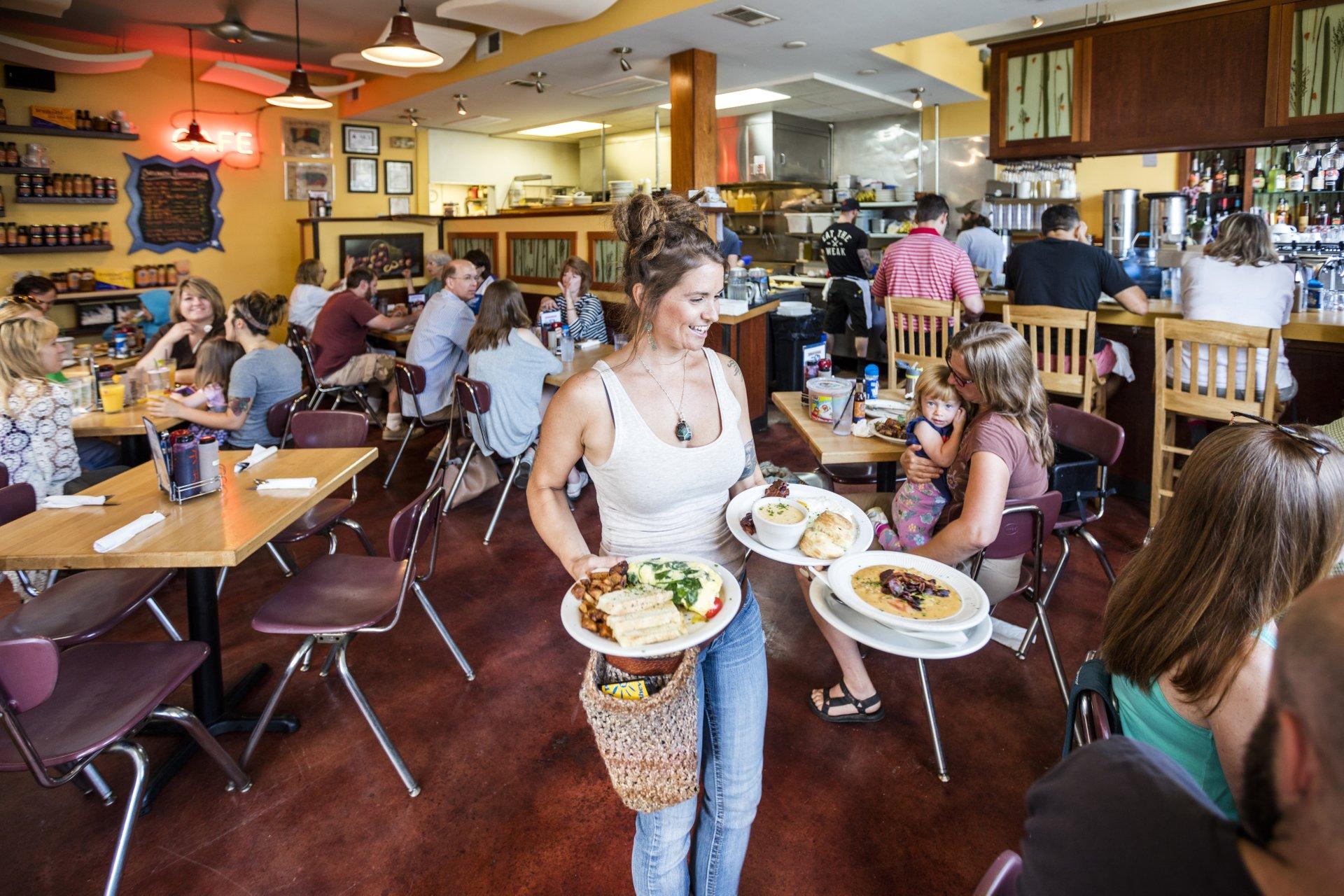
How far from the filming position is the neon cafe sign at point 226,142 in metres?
8.23

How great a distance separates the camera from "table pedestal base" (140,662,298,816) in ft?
7.78

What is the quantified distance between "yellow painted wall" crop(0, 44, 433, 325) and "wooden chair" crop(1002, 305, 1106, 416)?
725 centimetres

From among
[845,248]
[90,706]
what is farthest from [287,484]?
[845,248]

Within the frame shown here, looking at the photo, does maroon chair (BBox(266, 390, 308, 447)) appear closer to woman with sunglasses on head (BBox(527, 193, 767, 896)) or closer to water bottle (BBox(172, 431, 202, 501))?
water bottle (BBox(172, 431, 202, 501))

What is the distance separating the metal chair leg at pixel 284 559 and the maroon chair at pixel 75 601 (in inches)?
32.1

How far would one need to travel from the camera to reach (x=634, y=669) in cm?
141

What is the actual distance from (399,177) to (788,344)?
6155mm

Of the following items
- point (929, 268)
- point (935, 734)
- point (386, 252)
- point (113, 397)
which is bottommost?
point (935, 734)

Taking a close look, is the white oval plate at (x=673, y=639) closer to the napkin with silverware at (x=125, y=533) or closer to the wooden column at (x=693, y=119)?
the napkin with silverware at (x=125, y=533)

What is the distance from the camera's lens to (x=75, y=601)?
254 centimetres

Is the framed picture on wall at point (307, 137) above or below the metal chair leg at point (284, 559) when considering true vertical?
above

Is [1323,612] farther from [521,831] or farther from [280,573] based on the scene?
[280,573]

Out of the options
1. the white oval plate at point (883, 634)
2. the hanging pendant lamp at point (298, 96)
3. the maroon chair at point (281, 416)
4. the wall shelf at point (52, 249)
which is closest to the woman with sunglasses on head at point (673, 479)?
the white oval plate at point (883, 634)

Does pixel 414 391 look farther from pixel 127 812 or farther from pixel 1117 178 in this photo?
pixel 1117 178
